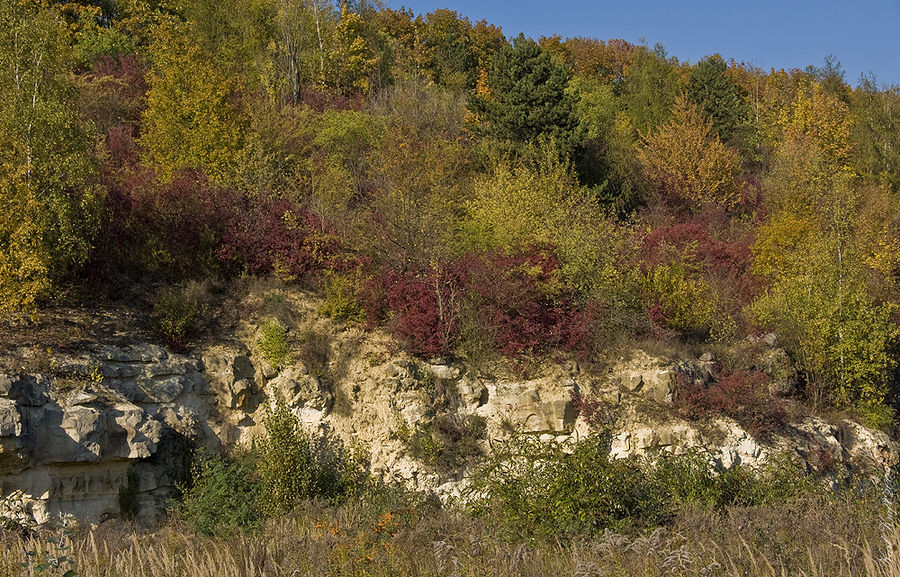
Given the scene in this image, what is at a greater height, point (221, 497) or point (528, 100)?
point (528, 100)

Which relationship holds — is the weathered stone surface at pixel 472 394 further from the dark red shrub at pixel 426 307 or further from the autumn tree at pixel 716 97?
the autumn tree at pixel 716 97

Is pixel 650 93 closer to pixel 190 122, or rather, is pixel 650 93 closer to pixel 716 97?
pixel 716 97

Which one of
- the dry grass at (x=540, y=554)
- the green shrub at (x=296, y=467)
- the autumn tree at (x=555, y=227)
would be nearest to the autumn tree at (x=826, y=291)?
the autumn tree at (x=555, y=227)

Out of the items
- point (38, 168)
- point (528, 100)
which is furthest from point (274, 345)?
point (528, 100)

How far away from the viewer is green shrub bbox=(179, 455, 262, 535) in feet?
43.8

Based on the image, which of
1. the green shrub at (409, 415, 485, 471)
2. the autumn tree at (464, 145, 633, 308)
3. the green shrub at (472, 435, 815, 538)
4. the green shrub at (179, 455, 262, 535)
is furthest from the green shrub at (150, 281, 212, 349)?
the green shrub at (472, 435, 815, 538)

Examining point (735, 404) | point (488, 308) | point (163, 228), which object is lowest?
point (735, 404)

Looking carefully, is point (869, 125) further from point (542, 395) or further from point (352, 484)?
point (352, 484)

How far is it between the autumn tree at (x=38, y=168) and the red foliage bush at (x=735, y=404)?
12.8 meters

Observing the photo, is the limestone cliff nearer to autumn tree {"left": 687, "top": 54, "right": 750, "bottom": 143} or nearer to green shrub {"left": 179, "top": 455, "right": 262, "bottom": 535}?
green shrub {"left": 179, "top": 455, "right": 262, "bottom": 535}

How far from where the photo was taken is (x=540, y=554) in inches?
336

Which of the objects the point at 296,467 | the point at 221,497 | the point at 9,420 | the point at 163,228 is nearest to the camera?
the point at 9,420

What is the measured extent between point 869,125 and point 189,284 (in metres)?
36.5

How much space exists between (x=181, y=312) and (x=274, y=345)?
2.08 meters
